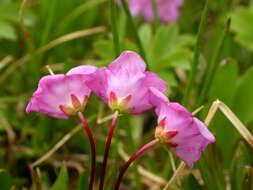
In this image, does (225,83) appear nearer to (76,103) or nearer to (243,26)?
(243,26)

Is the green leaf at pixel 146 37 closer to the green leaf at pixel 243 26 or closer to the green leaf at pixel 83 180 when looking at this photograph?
the green leaf at pixel 243 26

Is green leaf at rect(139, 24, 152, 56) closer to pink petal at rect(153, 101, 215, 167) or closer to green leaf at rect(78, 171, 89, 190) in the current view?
green leaf at rect(78, 171, 89, 190)

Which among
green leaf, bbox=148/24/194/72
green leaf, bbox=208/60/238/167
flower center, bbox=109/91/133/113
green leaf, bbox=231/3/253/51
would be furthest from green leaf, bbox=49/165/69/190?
green leaf, bbox=231/3/253/51

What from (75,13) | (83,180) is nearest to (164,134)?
(83,180)

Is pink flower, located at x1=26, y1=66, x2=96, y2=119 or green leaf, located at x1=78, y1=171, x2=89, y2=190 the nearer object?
pink flower, located at x1=26, y1=66, x2=96, y2=119

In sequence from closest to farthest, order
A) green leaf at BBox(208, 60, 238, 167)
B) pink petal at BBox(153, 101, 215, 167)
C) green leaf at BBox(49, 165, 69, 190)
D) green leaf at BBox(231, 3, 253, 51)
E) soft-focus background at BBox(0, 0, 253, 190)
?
pink petal at BBox(153, 101, 215, 167), green leaf at BBox(49, 165, 69, 190), soft-focus background at BBox(0, 0, 253, 190), green leaf at BBox(208, 60, 238, 167), green leaf at BBox(231, 3, 253, 51)

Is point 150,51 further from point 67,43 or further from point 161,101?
point 161,101

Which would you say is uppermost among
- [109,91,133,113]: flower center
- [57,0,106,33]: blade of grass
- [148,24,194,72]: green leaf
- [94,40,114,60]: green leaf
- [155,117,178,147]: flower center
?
[109,91,133,113]: flower center
